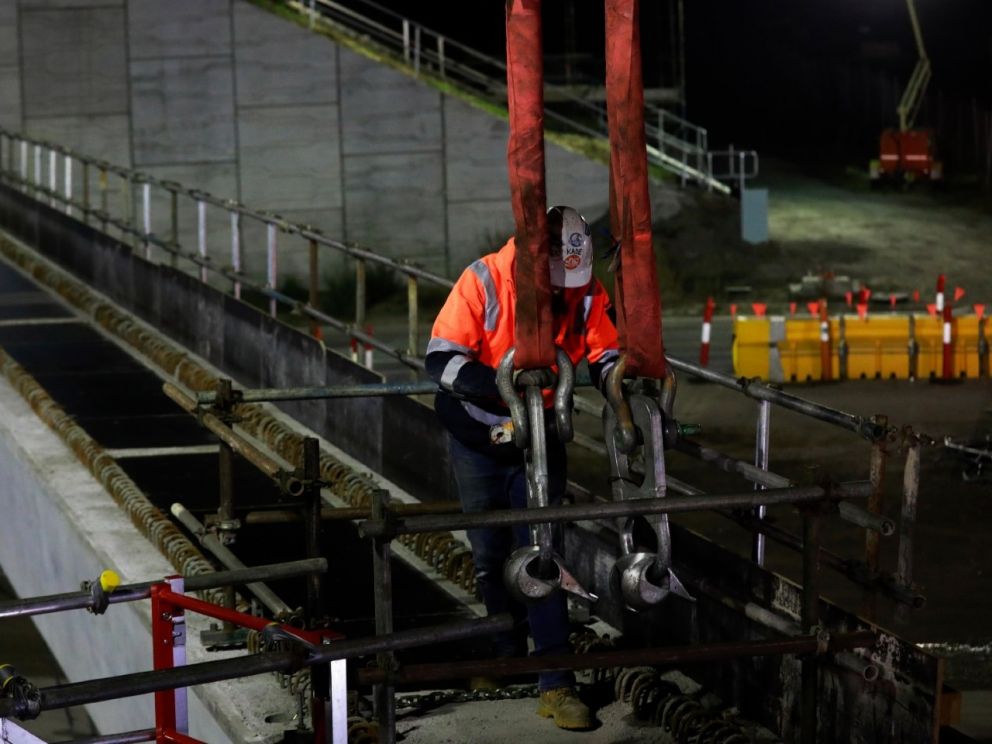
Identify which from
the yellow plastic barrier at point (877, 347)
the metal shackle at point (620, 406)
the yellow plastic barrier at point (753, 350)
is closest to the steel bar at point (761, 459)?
the metal shackle at point (620, 406)

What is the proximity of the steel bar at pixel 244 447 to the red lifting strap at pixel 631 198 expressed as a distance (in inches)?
71.2

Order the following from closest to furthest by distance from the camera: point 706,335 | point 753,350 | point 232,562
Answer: point 232,562
point 753,350
point 706,335

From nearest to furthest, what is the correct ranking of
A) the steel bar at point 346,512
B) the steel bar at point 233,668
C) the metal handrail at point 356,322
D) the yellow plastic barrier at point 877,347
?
the steel bar at point 233,668 → the metal handrail at point 356,322 → the steel bar at point 346,512 → the yellow plastic barrier at point 877,347

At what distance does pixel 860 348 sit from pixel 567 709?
644 inches

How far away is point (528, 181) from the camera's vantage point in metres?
5.75

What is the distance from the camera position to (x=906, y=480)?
663 centimetres

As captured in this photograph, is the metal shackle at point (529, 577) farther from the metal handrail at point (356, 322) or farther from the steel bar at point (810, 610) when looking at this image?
the metal handrail at point (356, 322)

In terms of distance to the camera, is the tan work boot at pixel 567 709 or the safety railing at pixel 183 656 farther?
the tan work boot at pixel 567 709

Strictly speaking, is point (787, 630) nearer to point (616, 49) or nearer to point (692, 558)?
point (692, 558)

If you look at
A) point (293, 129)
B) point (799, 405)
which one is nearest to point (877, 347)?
point (293, 129)

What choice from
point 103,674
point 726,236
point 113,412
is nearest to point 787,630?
point 103,674

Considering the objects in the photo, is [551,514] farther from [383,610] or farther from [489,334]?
[489,334]

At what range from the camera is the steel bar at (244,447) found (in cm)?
712

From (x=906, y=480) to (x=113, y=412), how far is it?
7815 mm
